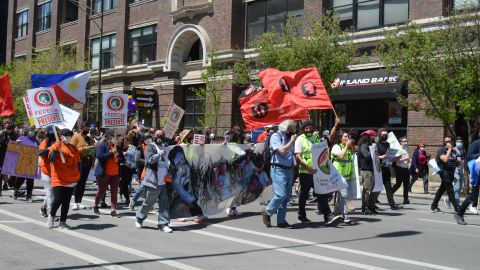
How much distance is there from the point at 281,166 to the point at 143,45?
27.1 meters

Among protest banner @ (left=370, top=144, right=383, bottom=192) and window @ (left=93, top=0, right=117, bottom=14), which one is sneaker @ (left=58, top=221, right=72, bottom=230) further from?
window @ (left=93, top=0, right=117, bottom=14)

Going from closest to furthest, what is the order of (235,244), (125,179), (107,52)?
(235,244) → (125,179) → (107,52)

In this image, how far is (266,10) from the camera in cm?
2811

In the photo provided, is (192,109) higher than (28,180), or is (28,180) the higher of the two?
(192,109)

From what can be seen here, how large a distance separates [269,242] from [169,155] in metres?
2.56

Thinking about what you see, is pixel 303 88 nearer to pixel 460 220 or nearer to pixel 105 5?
pixel 460 220

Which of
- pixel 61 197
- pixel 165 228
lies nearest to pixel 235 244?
pixel 165 228

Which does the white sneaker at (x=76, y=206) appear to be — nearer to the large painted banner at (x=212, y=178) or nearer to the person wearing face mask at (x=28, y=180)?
the person wearing face mask at (x=28, y=180)

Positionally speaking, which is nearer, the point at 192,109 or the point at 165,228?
the point at 165,228

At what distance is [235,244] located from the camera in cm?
839

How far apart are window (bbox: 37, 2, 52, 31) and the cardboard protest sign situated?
119ft

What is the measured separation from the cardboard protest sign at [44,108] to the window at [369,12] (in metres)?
15.4

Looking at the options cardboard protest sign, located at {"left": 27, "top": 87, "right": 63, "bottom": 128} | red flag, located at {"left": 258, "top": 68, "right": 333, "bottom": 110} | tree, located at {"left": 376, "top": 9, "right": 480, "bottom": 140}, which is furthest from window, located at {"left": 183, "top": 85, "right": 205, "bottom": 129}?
cardboard protest sign, located at {"left": 27, "top": 87, "right": 63, "bottom": 128}

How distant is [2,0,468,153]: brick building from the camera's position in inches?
893
